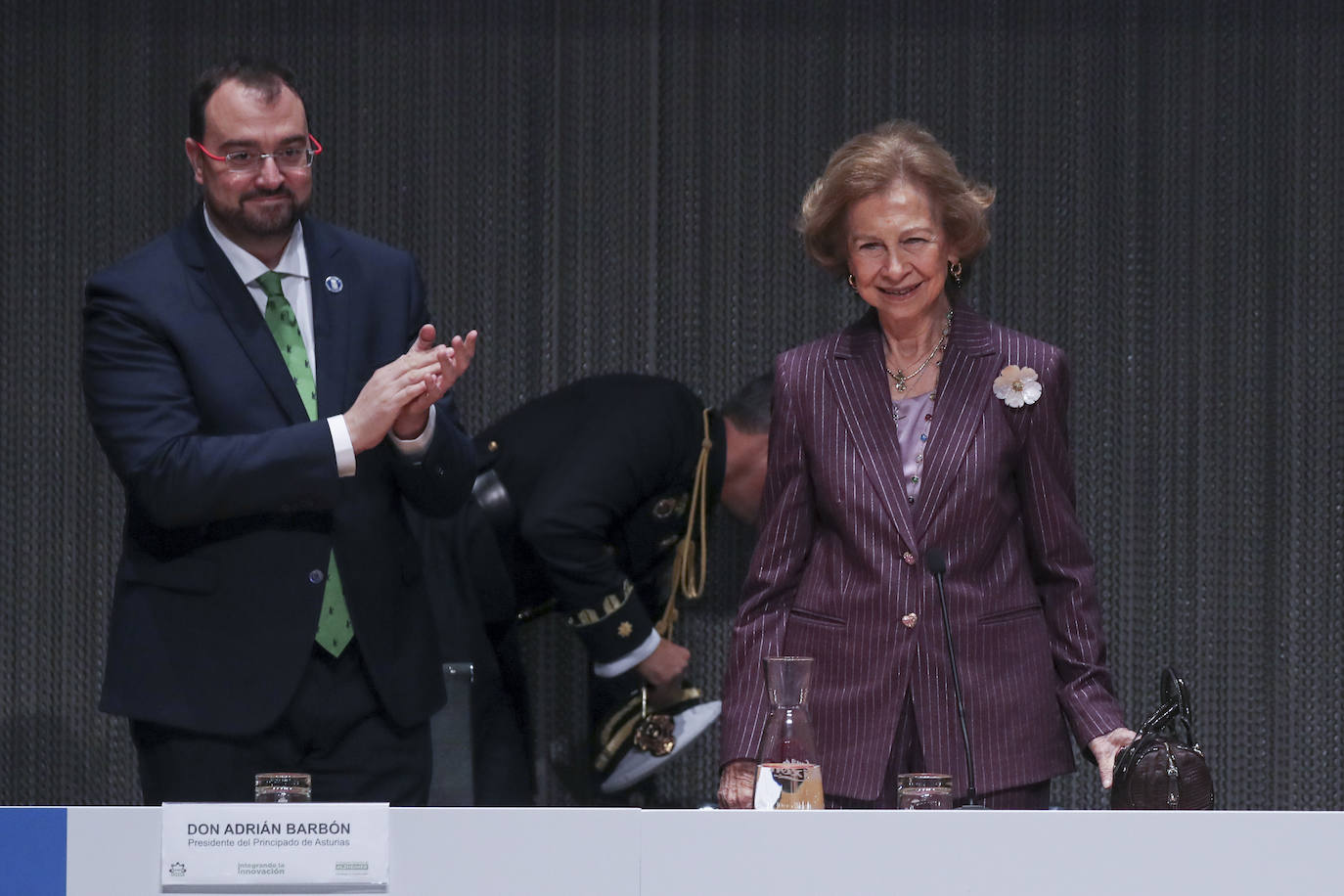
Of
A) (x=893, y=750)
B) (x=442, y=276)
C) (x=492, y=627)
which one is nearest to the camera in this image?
(x=893, y=750)

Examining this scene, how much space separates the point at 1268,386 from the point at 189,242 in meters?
1.81

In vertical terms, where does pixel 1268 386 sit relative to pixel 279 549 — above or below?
above

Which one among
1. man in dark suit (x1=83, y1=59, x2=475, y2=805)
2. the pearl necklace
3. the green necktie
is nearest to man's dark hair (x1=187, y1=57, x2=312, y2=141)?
man in dark suit (x1=83, y1=59, x2=475, y2=805)

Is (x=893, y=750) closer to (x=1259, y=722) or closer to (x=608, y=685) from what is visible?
(x=608, y=685)

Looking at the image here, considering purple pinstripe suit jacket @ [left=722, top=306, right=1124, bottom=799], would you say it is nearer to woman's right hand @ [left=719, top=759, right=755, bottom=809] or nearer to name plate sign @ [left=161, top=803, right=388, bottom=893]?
woman's right hand @ [left=719, top=759, right=755, bottom=809]

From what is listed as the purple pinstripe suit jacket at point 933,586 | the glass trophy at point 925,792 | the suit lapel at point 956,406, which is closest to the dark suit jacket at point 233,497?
the purple pinstripe suit jacket at point 933,586

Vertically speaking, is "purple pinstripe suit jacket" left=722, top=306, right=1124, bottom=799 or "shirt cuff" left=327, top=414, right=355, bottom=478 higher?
"shirt cuff" left=327, top=414, right=355, bottom=478

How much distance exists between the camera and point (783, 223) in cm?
293

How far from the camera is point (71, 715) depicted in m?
2.95

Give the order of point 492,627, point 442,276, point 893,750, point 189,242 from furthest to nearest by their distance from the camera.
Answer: point 442,276 < point 492,627 < point 189,242 < point 893,750

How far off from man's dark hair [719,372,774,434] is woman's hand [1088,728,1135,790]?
3.31ft

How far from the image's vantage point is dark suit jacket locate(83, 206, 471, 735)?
195cm

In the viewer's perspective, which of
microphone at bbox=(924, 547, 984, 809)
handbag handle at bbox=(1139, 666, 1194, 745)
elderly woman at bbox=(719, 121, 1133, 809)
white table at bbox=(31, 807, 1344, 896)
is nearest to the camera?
white table at bbox=(31, 807, 1344, 896)

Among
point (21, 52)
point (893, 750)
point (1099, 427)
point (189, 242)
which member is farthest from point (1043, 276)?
point (21, 52)
